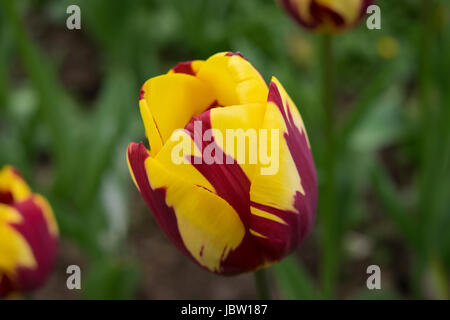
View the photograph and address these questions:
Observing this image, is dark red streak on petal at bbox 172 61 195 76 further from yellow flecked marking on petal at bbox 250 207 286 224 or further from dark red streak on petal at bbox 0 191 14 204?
dark red streak on petal at bbox 0 191 14 204

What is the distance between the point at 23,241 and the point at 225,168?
0.40 metres

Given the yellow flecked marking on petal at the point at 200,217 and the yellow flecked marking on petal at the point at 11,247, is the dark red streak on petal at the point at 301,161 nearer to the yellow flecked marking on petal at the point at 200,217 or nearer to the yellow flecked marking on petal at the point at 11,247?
the yellow flecked marking on petal at the point at 200,217

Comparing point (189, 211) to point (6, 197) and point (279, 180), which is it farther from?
point (6, 197)

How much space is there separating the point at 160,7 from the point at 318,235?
3.16 ft

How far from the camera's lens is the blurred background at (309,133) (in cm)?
103

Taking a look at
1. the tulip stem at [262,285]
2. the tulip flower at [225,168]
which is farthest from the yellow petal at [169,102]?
the tulip stem at [262,285]

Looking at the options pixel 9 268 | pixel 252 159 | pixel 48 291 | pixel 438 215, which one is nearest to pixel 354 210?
pixel 438 215

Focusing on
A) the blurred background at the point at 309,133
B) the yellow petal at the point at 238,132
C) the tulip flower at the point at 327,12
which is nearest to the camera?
the yellow petal at the point at 238,132

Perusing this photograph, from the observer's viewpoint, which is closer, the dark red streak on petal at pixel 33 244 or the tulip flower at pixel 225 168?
the tulip flower at pixel 225 168

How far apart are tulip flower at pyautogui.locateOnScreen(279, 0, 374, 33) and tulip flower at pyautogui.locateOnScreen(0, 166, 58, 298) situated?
38 centimetres

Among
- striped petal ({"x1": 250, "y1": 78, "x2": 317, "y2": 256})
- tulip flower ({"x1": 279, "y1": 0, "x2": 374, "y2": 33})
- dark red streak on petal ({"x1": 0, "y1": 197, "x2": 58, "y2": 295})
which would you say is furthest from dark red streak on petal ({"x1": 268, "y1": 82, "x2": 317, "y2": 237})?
dark red streak on petal ({"x1": 0, "y1": 197, "x2": 58, "y2": 295})

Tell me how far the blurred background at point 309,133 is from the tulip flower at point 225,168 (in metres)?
0.31

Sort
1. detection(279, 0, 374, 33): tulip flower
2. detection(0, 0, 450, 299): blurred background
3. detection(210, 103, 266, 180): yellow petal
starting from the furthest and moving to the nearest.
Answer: detection(0, 0, 450, 299): blurred background
detection(279, 0, 374, 33): tulip flower
detection(210, 103, 266, 180): yellow petal

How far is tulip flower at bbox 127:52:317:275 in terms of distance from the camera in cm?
43
